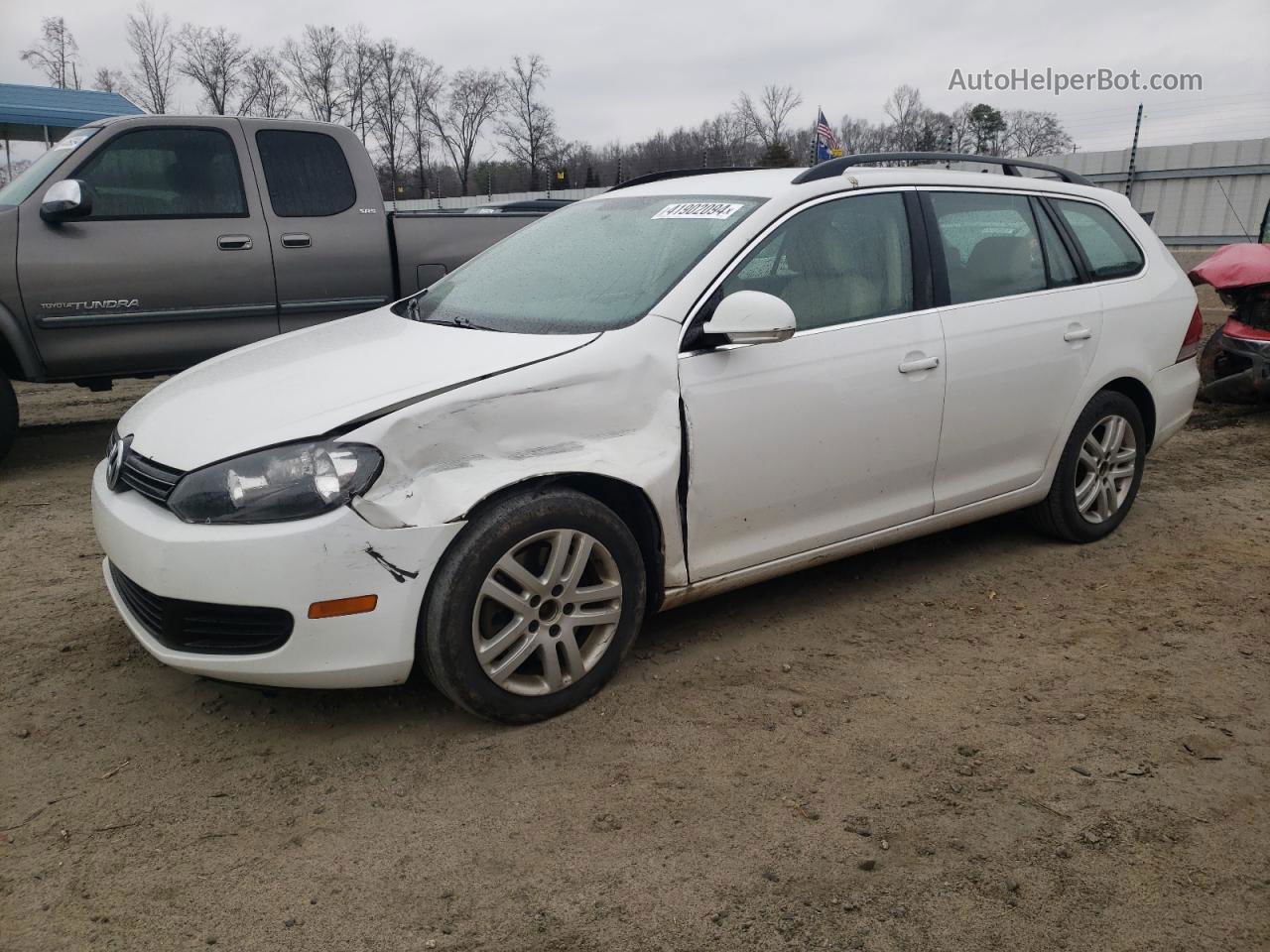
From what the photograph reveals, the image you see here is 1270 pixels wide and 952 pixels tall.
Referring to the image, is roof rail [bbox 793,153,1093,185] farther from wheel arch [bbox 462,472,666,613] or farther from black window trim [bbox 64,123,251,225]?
black window trim [bbox 64,123,251,225]

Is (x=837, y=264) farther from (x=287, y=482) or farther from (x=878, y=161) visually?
A: (x=287, y=482)

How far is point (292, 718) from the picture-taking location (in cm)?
325

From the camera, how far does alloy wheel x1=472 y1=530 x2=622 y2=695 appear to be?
3020mm

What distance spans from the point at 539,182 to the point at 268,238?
3462 centimetres

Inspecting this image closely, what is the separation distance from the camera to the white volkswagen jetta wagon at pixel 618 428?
2855mm

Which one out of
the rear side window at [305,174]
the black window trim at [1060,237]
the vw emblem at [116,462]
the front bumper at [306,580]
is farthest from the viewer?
the rear side window at [305,174]

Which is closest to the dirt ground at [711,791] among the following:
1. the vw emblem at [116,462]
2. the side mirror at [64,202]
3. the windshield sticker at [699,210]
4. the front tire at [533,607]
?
the front tire at [533,607]

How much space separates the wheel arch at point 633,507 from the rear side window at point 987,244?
63.5 inches

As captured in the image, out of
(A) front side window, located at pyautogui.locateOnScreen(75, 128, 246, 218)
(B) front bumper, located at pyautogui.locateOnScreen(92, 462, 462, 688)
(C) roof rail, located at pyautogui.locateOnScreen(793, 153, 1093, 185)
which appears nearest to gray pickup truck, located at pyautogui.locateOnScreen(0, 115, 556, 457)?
(A) front side window, located at pyautogui.locateOnScreen(75, 128, 246, 218)

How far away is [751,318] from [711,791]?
1.44 meters

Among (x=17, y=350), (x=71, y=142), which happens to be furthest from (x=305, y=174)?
(x=17, y=350)

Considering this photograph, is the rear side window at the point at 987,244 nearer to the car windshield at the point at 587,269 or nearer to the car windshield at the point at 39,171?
the car windshield at the point at 587,269

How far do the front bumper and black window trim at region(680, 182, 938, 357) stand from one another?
1.04 meters

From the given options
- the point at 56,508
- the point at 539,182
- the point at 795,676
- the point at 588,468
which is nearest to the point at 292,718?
the point at 588,468
